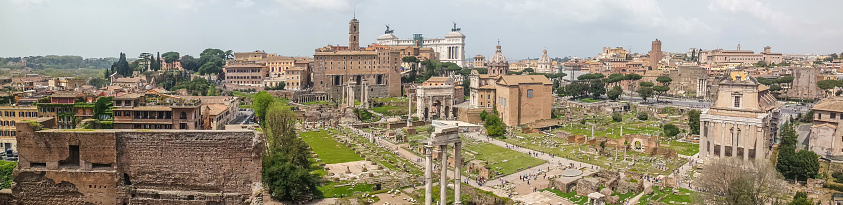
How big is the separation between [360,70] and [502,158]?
53184 millimetres

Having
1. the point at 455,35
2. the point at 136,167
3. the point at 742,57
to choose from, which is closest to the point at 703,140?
the point at 136,167

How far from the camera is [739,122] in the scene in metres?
40.3

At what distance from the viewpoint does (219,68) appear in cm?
10269

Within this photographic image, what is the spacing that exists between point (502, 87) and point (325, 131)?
19.9 meters

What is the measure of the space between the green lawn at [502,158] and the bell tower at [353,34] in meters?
64.4

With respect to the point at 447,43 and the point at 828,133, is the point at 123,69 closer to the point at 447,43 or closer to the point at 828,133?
the point at 447,43

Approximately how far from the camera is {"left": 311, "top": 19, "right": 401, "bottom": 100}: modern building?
91312 millimetres

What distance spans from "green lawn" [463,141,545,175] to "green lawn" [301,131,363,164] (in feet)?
31.4

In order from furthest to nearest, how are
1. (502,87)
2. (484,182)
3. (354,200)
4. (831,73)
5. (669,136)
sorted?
(831,73), (502,87), (669,136), (484,182), (354,200)

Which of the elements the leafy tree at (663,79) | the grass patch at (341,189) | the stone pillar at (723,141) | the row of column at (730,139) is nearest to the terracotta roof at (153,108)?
the grass patch at (341,189)

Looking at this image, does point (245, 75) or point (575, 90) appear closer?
point (575, 90)

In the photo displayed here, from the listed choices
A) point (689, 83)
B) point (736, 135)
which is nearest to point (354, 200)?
point (736, 135)

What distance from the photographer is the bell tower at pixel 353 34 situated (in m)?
111

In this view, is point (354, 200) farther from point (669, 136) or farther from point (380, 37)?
point (380, 37)
